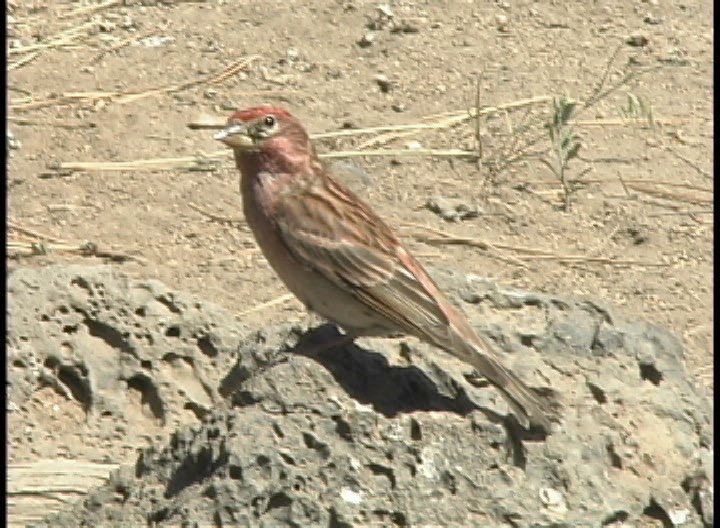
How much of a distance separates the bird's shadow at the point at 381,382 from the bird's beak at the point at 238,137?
0.91 meters

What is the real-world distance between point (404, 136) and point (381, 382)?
411cm

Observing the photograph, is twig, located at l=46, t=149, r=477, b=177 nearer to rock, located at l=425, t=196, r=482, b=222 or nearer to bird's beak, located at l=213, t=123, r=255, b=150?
rock, located at l=425, t=196, r=482, b=222

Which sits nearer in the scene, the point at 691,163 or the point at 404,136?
the point at 691,163

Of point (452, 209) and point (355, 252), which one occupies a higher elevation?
point (355, 252)

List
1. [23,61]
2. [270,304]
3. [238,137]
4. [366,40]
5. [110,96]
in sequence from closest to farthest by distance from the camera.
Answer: [238,137] < [270,304] < [110,96] < [23,61] < [366,40]

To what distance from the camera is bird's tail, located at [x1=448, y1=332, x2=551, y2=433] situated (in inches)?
243

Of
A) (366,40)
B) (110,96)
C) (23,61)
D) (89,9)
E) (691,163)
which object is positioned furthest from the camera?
(89,9)

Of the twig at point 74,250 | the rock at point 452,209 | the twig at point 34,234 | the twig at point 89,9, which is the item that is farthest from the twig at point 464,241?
the twig at point 89,9

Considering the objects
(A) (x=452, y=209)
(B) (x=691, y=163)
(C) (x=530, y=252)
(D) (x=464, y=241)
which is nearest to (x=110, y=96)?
(A) (x=452, y=209)

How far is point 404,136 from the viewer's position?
1044 cm

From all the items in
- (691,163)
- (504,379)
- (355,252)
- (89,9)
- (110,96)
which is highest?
(504,379)

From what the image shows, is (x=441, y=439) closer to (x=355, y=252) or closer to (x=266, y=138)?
(x=355, y=252)

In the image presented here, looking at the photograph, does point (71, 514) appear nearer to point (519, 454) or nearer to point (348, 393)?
point (348, 393)

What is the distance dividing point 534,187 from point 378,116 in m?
1.06
